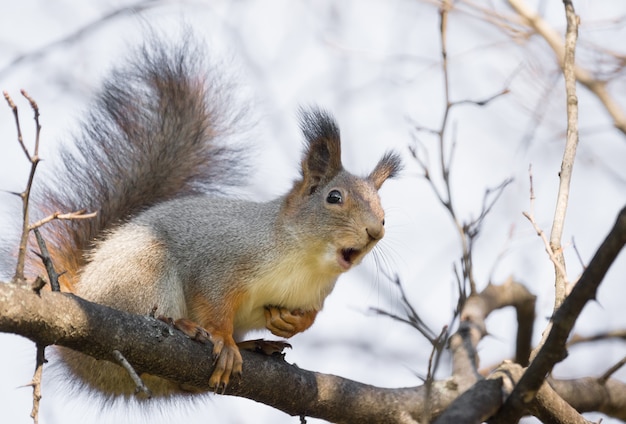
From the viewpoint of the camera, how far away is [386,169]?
13.3 feet

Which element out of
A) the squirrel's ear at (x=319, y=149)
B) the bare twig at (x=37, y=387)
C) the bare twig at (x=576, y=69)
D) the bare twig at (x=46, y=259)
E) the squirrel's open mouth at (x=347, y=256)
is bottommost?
the bare twig at (x=37, y=387)

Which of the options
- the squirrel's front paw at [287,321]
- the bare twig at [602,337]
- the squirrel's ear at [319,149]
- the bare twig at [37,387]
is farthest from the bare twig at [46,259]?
the bare twig at [602,337]

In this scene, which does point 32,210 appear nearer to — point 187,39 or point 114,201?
point 114,201

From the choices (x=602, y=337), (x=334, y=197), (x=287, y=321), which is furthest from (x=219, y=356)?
(x=602, y=337)

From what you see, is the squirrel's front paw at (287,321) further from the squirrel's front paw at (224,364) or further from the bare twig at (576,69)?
the bare twig at (576,69)

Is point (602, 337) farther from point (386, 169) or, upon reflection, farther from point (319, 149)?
point (319, 149)

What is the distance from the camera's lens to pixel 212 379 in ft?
9.44

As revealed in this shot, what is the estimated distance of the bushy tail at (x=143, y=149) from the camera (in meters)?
3.90

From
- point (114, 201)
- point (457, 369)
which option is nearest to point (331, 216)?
point (457, 369)

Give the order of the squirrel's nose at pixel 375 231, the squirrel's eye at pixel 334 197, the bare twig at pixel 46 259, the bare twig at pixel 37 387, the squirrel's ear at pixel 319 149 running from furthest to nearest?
the squirrel's ear at pixel 319 149, the squirrel's eye at pixel 334 197, the squirrel's nose at pixel 375 231, the bare twig at pixel 46 259, the bare twig at pixel 37 387

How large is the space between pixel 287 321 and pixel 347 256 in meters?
0.38

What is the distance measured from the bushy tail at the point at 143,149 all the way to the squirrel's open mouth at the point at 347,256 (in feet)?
3.56

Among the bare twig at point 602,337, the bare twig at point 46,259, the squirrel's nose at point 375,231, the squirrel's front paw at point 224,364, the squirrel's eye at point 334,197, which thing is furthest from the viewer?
the bare twig at point 602,337

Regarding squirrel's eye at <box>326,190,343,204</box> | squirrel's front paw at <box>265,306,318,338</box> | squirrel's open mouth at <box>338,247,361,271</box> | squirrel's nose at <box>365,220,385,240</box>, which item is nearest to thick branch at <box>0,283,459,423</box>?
squirrel's front paw at <box>265,306,318,338</box>
